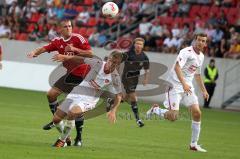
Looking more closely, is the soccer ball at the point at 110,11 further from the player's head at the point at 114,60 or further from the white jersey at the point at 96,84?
the player's head at the point at 114,60

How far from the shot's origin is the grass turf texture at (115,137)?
1389 centimetres

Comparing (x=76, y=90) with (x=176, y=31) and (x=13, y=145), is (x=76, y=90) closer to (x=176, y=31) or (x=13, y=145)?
(x=13, y=145)

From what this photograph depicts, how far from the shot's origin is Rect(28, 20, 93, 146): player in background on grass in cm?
1502

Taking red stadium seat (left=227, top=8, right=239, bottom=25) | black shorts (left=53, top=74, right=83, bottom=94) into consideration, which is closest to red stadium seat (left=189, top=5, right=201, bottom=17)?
red stadium seat (left=227, top=8, right=239, bottom=25)

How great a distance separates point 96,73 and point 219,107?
18201 mm

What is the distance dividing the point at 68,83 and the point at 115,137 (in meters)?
2.35

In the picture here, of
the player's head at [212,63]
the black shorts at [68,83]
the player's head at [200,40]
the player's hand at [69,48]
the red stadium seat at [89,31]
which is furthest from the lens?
the red stadium seat at [89,31]

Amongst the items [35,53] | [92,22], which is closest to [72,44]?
[35,53]

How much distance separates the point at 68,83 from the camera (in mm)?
15805

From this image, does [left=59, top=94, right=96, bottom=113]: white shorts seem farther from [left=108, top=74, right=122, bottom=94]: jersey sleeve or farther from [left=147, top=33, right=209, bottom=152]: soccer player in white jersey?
[left=147, top=33, right=209, bottom=152]: soccer player in white jersey

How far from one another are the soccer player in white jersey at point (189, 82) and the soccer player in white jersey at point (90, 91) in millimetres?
1506

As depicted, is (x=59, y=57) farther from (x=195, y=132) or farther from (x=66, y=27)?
(x=195, y=132)

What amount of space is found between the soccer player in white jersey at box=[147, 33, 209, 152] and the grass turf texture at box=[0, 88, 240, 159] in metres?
0.65

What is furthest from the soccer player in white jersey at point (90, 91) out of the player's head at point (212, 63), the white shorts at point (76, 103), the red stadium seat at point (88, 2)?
the red stadium seat at point (88, 2)
